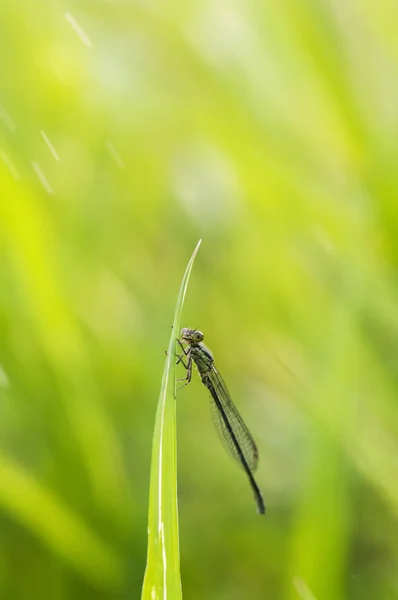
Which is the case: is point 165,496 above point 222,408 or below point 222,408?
below

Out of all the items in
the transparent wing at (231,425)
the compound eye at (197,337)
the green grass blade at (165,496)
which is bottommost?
the green grass blade at (165,496)

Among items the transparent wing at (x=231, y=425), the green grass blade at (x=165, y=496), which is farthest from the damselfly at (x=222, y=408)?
the green grass blade at (x=165, y=496)

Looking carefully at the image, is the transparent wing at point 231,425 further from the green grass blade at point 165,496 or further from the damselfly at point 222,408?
Result: the green grass blade at point 165,496

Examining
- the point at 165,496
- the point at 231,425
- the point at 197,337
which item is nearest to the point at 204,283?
the point at 197,337

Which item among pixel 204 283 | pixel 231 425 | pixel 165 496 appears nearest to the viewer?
pixel 165 496

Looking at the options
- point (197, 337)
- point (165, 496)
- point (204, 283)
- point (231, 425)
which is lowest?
point (165, 496)

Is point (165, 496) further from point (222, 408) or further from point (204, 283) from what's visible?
point (204, 283)
